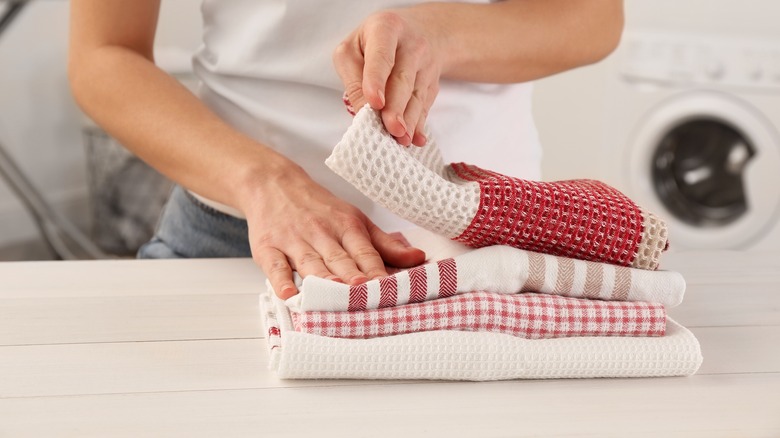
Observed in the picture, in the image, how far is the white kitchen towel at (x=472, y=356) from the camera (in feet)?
2.14

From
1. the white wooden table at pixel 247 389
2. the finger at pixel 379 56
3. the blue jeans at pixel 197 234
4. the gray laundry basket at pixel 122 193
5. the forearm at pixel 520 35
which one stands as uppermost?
the forearm at pixel 520 35

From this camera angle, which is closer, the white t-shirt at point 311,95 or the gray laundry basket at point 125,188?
the white t-shirt at point 311,95

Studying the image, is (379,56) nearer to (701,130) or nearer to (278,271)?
(278,271)

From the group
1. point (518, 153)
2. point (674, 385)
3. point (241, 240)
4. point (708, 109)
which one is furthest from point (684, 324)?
point (708, 109)

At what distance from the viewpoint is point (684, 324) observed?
82 cm

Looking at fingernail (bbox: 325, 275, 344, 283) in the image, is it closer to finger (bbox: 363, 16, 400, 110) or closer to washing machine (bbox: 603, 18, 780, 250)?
finger (bbox: 363, 16, 400, 110)

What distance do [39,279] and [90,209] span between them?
241cm

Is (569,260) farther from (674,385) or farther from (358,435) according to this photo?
(358,435)

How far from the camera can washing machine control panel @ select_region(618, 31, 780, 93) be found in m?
2.45

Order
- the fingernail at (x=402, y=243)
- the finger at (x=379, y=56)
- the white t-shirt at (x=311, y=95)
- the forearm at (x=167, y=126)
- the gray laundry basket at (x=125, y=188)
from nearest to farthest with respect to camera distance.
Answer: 1. the finger at (x=379, y=56)
2. the fingernail at (x=402, y=243)
3. the forearm at (x=167, y=126)
4. the white t-shirt at (x=311, y=95)
5. the gray laundry basket at (x=125, y=188)

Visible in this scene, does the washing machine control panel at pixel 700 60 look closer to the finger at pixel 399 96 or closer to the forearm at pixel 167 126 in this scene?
the forearm at pixel 167 126

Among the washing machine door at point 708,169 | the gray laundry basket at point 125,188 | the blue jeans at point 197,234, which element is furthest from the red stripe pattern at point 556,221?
the gray laundry basket at point 125,188

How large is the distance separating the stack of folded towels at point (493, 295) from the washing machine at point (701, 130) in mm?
1851

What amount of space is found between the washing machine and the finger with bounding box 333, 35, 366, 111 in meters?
1.88
